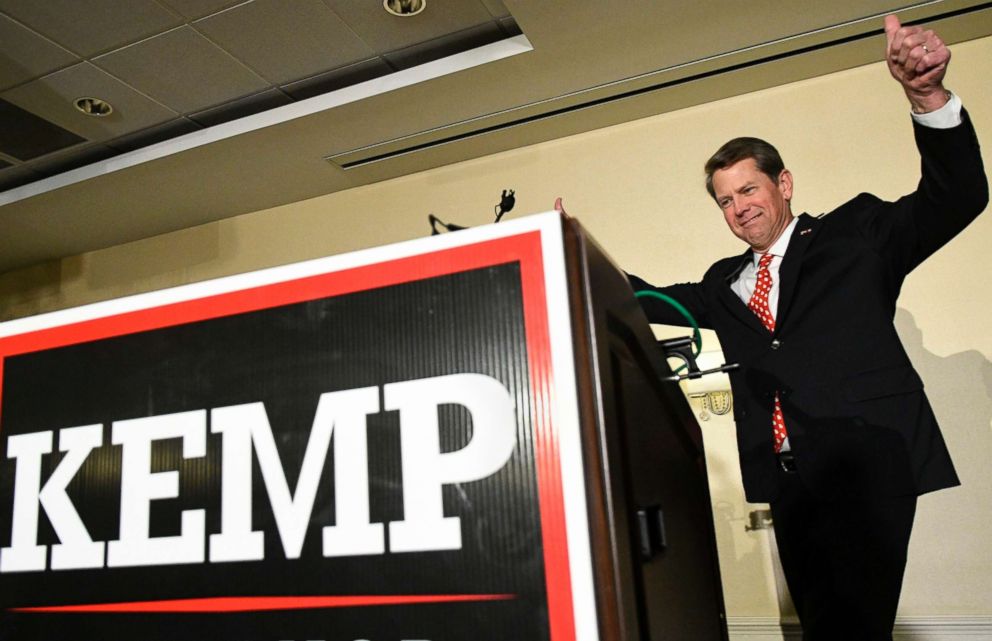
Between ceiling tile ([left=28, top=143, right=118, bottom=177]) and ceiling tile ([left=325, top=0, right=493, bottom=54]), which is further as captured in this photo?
ceiling tile ([left=28, top=143, right=118, bottom=177])

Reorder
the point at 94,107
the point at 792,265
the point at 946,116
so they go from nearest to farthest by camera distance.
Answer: the point at 946,116, the point at 792,265, the point at 94,107

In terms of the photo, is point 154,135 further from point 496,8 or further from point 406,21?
point 496,8

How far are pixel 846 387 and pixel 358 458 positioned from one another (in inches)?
40.8

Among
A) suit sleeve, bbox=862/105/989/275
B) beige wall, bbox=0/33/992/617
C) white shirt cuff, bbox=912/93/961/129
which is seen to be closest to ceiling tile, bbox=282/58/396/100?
beige wall, bbox=0/33/992/617

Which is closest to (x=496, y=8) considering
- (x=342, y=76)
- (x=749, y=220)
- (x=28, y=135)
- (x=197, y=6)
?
(x=342, y=76)

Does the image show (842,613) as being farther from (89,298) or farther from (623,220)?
(89,298)

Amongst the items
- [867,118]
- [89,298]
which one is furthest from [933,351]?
[89,298]

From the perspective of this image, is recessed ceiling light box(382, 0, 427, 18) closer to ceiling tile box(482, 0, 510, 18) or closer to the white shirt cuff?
ceiling tile box(482, 0, 510, 18)

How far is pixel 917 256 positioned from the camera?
1407mm

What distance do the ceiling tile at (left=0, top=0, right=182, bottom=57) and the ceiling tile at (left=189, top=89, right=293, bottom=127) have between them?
0.54 m

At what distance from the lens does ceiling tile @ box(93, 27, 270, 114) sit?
267 cm

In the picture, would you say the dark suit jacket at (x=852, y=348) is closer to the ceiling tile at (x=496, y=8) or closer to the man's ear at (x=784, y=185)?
the man's ear at (x=784, y=185)

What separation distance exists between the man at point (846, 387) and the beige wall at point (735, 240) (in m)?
1.47

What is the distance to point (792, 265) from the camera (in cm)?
144
